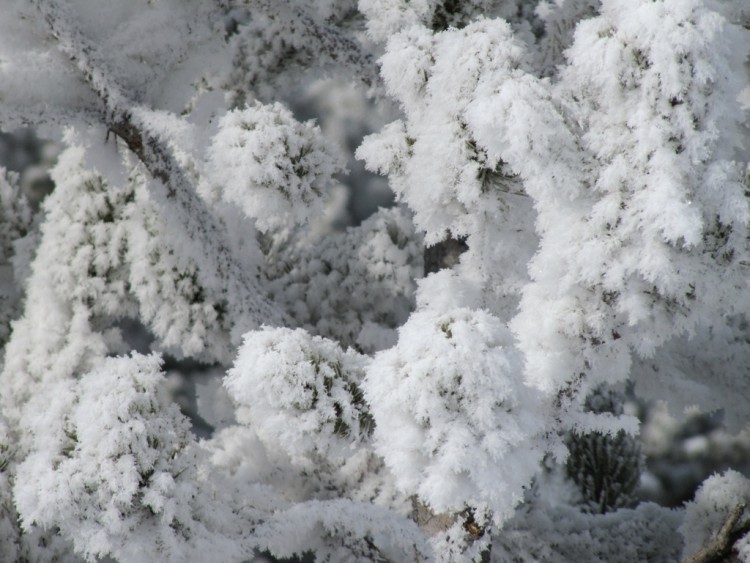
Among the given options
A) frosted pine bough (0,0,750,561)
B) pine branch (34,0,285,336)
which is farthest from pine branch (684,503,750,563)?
pine branch (34,0,285,336)

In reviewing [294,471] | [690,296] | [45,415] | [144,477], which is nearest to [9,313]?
[294,471]

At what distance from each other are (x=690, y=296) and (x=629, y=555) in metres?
1.32

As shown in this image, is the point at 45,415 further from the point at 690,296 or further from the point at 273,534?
the point at 690,296

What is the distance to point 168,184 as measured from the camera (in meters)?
2.07

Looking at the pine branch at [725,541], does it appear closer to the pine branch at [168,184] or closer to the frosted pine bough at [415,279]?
the frosted pine bough at [415,279]

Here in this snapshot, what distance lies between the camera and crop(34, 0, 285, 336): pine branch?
6.10 ft

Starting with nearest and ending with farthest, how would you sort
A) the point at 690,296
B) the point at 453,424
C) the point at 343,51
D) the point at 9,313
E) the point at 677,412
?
the point at 453,424 → the point at 690,296 → the point at 343,51 → the point at 677,412 → the point at 9,313

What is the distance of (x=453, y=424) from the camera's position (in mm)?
1095

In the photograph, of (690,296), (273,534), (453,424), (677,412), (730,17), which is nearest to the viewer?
(453,424)

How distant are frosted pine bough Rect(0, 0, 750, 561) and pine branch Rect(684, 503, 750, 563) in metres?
0.27

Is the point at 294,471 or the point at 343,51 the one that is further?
the point at 294,471

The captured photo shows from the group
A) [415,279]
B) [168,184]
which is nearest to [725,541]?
[415,279]

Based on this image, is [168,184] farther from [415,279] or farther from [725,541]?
[725,541]

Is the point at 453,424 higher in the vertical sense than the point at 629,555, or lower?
higher
